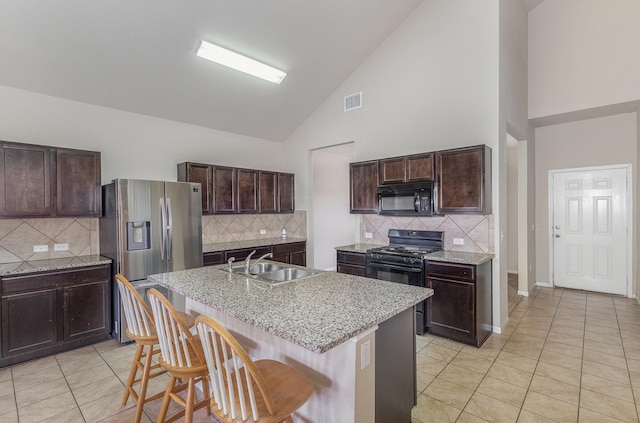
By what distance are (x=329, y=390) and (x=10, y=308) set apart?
3.29 meters

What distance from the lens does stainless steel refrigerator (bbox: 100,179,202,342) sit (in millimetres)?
3508

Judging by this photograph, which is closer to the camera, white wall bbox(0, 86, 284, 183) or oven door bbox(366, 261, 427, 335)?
white wall bbox(0, 86, 284, 183)

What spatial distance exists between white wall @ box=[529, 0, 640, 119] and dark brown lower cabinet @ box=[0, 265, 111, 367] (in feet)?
22.3

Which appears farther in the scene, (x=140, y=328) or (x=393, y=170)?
(x=393, y=170)

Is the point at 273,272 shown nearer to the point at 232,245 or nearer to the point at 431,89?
the point at 232,245

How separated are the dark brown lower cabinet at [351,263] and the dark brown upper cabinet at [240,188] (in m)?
1.66

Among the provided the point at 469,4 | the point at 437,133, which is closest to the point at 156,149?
the point at 437,133

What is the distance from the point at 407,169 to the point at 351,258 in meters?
1.45

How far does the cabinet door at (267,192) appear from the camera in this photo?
5.35 meters

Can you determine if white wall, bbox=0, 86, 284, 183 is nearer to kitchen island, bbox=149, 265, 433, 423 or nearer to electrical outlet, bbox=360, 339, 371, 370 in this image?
kitchen island, bbox=149, 265, 433, 423

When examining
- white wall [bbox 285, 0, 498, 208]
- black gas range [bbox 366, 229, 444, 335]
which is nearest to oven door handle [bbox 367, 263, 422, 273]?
black gas range [bbox 366, 229, 444, 335]

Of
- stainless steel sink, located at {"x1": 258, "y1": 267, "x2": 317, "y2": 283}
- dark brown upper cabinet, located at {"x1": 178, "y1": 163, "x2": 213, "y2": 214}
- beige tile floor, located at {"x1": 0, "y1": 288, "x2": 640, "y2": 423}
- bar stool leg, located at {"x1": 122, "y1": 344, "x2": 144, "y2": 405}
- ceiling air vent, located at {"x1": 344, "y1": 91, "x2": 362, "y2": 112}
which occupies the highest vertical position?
ceiling air vent, located at {"x1": 344, "y1": 91, "x2": 362, "y2": 112}

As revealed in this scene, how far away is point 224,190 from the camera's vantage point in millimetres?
4844

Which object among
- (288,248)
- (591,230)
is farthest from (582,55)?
(288,248)
